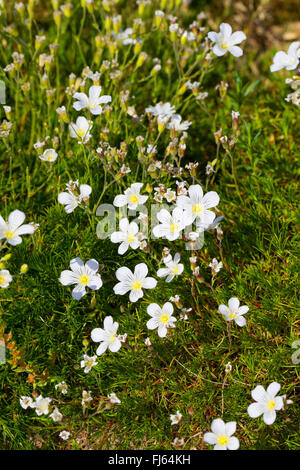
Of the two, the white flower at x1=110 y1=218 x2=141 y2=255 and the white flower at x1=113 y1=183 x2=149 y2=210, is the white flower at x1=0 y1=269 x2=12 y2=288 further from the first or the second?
the white flower at x1=113 y1=183 x2=149 y2=210

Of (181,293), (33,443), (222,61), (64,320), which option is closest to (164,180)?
(181,293)

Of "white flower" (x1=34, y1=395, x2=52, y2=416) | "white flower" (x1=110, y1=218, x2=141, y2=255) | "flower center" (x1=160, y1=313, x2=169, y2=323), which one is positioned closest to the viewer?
"white flower" (x1=34, y1=395, x2=52, y2=416)

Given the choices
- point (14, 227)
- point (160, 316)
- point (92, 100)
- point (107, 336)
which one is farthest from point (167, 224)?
point (92, 100)

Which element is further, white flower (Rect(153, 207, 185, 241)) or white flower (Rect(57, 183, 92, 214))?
white flower (Rect(57, 183, 92, 214))

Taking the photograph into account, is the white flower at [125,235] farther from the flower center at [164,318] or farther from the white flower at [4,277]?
the white flower at [4,277]

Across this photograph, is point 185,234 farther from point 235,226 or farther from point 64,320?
point 64,320

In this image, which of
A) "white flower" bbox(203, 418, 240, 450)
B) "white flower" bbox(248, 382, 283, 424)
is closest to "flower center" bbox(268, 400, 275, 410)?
"white flower" bbox(248, 382, 283, 424)

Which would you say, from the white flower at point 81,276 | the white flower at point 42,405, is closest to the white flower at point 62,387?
the white flower at point 42,405
